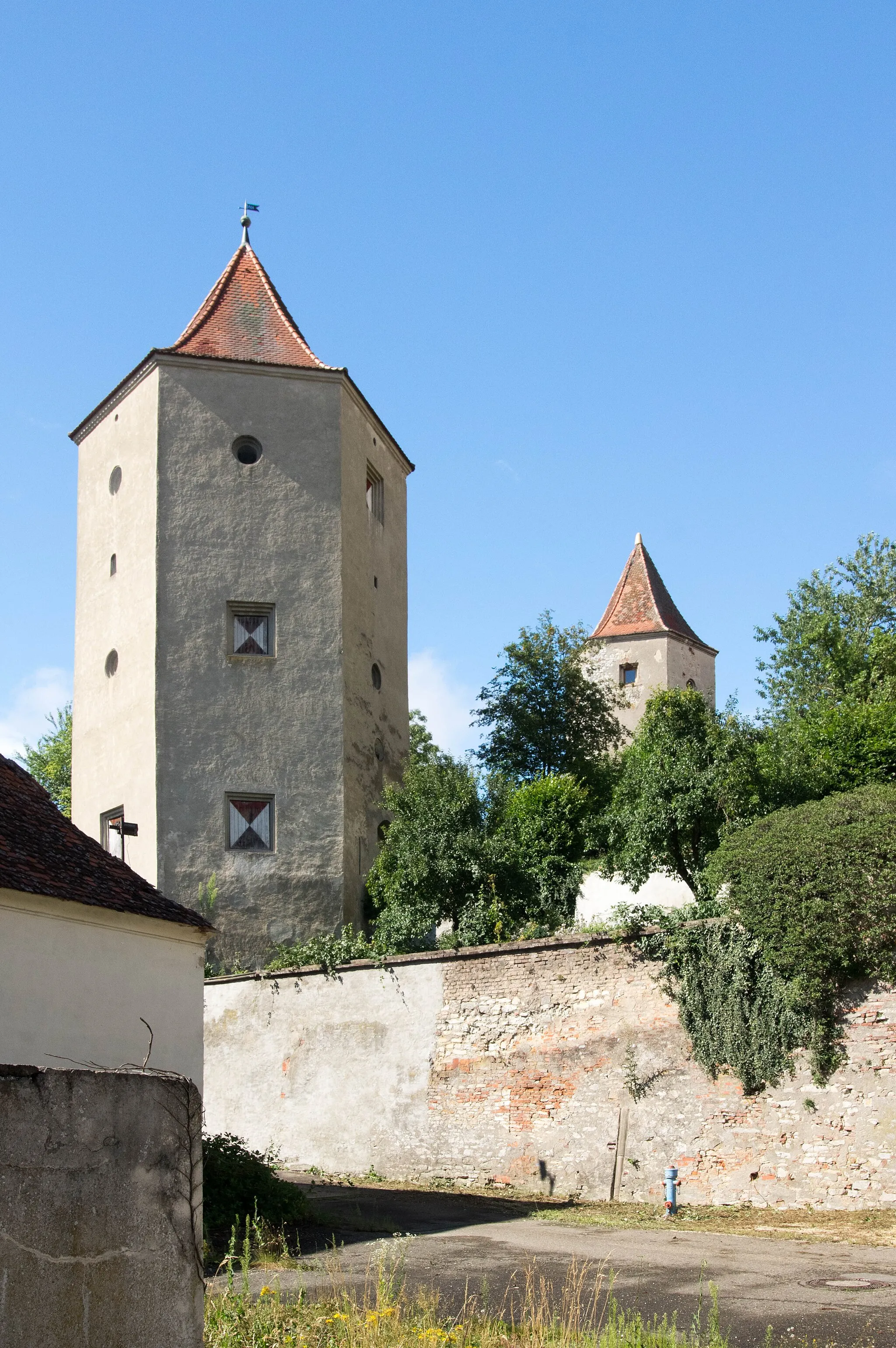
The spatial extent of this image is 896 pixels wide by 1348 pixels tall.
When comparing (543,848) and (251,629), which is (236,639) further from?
(543,848)

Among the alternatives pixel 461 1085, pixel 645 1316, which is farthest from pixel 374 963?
pixel 645 1316

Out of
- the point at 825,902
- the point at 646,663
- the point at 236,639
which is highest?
the point at 646,663

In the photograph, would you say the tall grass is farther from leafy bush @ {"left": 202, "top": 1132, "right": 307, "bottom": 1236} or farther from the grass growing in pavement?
the grass growing in pavement

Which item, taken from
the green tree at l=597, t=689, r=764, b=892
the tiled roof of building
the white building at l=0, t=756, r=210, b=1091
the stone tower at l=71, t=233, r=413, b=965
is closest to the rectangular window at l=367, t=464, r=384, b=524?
the stone tower at l=71, t=233, r=413, b=965

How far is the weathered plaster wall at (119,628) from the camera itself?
2600 cm

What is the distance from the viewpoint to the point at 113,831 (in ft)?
87.3

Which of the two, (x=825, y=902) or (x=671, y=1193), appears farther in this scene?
(x=671, y=1193)

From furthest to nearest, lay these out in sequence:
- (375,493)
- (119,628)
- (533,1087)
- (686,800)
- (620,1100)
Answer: (375,493) → (119,628) → (686,800) → (533,1087) → (620,1100)

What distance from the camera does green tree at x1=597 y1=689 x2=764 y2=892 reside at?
67.3ft

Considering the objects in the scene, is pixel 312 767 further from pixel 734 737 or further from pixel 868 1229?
pixel 868 1229

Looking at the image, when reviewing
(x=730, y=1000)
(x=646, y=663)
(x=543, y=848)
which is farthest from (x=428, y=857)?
(x=646, y=663)

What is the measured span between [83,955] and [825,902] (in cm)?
927

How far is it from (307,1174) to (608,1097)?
6.49m

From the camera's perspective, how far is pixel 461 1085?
19.4 meters
